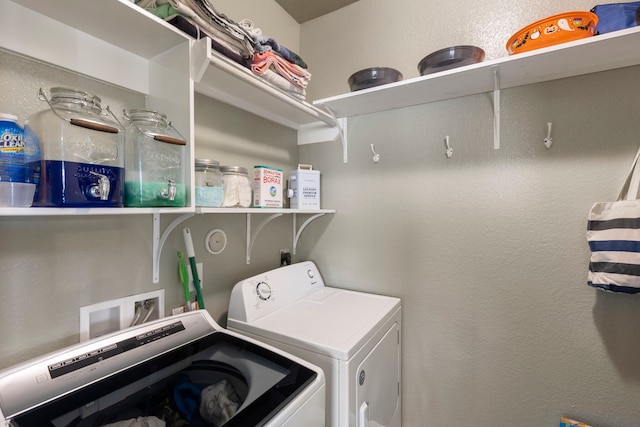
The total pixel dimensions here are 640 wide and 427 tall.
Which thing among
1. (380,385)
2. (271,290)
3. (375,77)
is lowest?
(380,385)

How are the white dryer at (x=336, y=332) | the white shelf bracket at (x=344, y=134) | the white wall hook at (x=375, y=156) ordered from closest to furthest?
the white dryer at (x=336, y=332) → the white wall hook at (x=375, y=156) → the white shelf bracket at (x=344, y=134)

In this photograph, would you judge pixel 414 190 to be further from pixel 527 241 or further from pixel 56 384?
pixel 56 384

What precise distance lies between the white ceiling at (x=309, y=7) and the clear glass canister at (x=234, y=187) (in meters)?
1.26

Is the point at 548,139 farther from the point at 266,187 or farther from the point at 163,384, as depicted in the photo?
the point at 163,384

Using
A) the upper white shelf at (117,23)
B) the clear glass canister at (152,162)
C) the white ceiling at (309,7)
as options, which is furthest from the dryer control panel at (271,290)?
the white ceiling at (309,7)

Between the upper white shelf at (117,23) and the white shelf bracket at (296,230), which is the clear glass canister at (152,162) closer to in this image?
the upper white shelf at (117,23)

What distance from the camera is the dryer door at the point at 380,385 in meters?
1.10

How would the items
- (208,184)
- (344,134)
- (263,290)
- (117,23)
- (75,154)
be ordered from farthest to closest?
(344,134)
(263,290)
(208,184)
(117,23)
(75,154)

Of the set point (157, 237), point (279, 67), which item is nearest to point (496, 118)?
point (279, 67)

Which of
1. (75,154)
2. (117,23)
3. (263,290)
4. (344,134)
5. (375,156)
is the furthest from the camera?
(344,134)

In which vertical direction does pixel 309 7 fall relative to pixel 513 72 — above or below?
above

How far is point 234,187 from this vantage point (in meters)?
1.19

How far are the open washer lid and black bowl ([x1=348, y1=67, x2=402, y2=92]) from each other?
3.49ft

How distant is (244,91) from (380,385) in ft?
4.89
